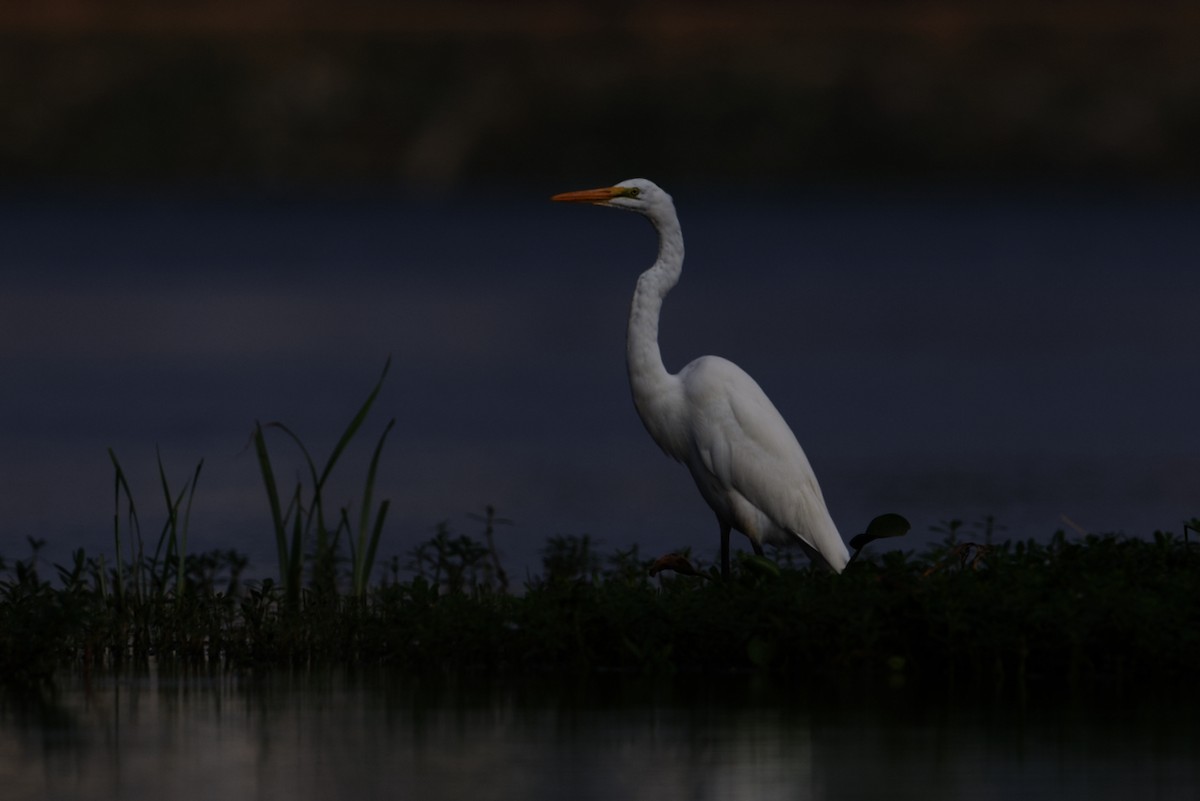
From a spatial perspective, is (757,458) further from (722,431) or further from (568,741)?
(568,741)

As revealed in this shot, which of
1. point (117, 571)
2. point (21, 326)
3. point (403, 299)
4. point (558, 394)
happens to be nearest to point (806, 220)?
point (403, 299)

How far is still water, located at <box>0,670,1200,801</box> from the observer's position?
711 centimetres

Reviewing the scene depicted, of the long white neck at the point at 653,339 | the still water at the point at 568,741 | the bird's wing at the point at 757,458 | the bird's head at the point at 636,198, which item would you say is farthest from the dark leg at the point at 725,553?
the still water at the point at 568,741

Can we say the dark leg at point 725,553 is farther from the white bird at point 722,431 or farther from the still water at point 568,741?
the still water at point 568,741

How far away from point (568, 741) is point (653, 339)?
4063 mm

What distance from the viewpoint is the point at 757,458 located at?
1134cm

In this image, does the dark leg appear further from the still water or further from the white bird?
the still water

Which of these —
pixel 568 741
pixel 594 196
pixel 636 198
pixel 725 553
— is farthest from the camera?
pixel 636 198

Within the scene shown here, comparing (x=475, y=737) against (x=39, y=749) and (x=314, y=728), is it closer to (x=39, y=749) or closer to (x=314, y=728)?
(x=314, y=728)

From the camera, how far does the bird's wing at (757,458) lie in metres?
11.3

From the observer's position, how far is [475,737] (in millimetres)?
7941

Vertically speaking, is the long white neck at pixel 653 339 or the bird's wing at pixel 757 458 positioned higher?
the long white neck at pixel 653 339

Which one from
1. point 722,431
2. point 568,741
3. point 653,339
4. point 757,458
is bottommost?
point 568,741

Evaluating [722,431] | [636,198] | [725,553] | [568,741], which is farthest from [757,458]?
[568,741]
